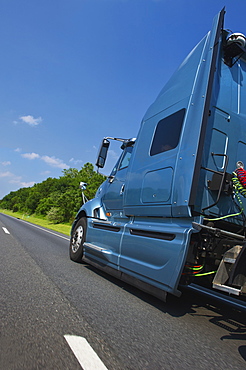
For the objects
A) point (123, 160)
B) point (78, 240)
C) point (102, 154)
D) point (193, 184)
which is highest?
point (102, 154)

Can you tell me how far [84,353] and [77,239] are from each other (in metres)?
4.07

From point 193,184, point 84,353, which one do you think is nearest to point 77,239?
point 193,184

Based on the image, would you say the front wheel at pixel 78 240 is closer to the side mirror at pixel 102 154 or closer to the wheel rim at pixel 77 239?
the wheel rim at pixel 77 239

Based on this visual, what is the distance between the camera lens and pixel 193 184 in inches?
125

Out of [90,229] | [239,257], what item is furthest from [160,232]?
[90,229]

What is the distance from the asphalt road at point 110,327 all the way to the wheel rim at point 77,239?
1.34m

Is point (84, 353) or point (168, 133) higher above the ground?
point (168, 133)

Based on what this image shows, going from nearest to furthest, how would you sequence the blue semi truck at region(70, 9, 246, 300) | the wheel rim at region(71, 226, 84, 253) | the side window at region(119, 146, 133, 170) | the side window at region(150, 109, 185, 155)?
the blue semi truck at region(70, 9, 246, 300)
the side window at region(150, 109, 185, 155)
the side window at region(119, 146, 133, 170)
the wheel rim at region(71, 226, 84, 253)

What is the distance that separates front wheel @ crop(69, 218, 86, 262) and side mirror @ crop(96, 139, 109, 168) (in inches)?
50.5

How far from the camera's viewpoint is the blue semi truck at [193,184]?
10.3 ft

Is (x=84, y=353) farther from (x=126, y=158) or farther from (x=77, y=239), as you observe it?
(x=77, y=239)

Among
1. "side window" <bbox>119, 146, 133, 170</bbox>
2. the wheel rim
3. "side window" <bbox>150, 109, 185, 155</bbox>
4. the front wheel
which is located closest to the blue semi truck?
"side window" <bbox>150, 109, 185, 155</bbox>

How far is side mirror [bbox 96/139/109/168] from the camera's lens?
221 inches

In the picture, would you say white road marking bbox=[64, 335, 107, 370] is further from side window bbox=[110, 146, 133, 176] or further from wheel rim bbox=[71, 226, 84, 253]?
wheel rim bbox=[71, 226, 84, 253]
